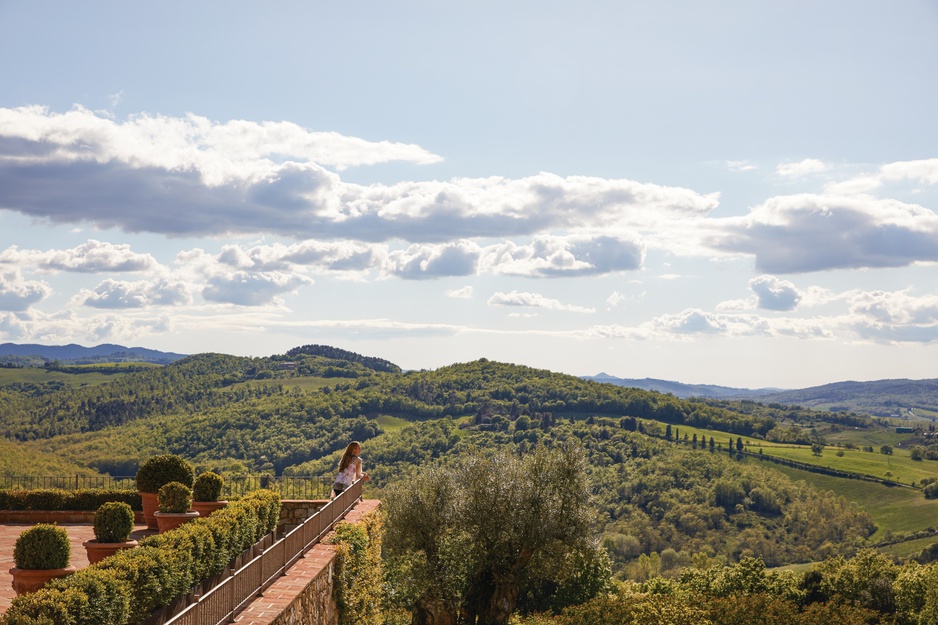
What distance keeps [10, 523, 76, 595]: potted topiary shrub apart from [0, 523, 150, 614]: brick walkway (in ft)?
1.79

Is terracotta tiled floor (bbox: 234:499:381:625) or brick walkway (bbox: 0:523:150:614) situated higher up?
terracotta tiled floor (bbox: 234:499:381:625)

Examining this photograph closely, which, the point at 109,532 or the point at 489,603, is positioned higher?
the point at 109,532

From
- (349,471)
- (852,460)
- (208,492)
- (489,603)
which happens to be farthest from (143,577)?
(852,460)

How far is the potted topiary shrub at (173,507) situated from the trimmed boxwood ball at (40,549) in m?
3.57

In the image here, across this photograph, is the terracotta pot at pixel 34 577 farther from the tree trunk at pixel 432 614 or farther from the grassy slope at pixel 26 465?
the grassy slope at pixel 26 465

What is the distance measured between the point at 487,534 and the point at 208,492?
1367 centimetres

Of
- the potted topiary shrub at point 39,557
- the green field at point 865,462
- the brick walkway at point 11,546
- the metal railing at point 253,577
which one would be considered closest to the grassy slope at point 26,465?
the brick walkway at point 11,546

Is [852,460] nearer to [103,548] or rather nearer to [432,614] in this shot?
[432,614]

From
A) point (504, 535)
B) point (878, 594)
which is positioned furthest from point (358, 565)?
point (878, 594)

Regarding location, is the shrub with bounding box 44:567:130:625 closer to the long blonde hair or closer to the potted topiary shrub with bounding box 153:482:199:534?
the potted topiary shrub with bounding box 153:482:199:534

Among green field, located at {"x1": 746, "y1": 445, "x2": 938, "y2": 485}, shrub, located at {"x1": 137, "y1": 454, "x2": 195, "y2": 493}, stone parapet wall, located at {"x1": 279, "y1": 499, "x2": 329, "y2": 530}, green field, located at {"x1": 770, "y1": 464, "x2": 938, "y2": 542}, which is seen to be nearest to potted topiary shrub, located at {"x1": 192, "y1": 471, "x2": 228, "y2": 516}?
shrub, located at {"x1": 137, "y1": 454, "x2": 195, "y2": 493}

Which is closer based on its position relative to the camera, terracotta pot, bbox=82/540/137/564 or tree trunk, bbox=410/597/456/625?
terracotta pot, bbox=82/540/137/564

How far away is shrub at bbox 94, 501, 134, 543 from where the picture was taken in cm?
→ 1101

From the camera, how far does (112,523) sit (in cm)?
1102
